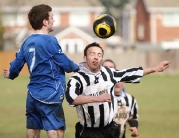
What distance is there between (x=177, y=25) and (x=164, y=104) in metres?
53.0

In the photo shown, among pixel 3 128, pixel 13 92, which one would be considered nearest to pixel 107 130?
pixel 3 128

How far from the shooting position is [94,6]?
72.8 metres

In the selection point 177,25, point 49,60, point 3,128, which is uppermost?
point 177,25

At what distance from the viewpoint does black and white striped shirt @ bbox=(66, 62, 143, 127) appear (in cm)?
773

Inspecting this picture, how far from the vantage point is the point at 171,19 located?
245 feet

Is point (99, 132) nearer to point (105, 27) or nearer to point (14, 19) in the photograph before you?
point (105, 27)

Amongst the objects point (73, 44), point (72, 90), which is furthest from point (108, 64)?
point (73, 44)

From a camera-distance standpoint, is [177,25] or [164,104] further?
[177,25]

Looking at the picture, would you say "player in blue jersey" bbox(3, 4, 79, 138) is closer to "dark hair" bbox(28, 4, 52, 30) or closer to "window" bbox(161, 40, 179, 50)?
"dark hair" bbox(28, 4, 52, 30)

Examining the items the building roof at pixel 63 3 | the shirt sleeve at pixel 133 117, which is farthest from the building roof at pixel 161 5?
the shirt sleeve at pixel 133 117

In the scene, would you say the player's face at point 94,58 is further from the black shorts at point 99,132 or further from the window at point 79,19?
the window at point 79,19

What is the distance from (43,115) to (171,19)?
68.2m

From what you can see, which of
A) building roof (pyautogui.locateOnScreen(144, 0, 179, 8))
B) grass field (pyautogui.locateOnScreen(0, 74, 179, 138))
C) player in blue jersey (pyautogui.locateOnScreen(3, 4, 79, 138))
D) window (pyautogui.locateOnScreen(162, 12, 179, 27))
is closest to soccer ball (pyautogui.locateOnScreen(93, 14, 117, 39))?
player in blue jersey (pyautogui.locateOnScreen(3, 4, 79, 138))

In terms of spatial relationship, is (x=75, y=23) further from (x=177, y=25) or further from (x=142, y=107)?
(x=142, y=107)
